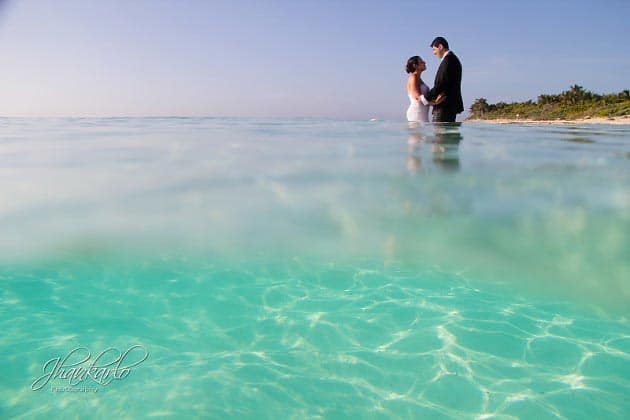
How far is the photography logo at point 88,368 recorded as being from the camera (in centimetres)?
271

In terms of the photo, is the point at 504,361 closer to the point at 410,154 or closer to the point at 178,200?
the point at 178,200

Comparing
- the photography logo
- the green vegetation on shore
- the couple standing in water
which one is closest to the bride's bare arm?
the couple standing in water

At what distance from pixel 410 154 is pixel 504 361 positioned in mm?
5875

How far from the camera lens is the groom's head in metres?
8.48

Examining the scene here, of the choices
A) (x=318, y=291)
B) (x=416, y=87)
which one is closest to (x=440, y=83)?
(x=416, y=87)

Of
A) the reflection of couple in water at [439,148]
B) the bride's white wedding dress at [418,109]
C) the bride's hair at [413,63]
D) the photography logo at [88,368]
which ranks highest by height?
the bride's hair at [413,63]

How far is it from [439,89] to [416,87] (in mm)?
589

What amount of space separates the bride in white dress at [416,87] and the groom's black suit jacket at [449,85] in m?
0.24

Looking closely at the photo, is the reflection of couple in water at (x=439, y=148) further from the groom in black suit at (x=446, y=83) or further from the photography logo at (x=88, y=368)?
the photography logo at (x=88, y=368)

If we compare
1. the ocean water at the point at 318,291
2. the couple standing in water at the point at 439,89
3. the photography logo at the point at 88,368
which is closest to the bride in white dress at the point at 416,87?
the couple standing in water at the point at 439,89

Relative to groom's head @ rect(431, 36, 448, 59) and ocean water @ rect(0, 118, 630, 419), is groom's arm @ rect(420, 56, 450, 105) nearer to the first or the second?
groom's head @ rect(431, 36, 448, 59)

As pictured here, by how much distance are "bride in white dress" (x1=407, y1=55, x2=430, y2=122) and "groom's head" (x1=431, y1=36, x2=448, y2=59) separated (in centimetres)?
48

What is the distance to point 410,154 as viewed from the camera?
8430mm

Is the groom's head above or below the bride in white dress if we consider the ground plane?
above
